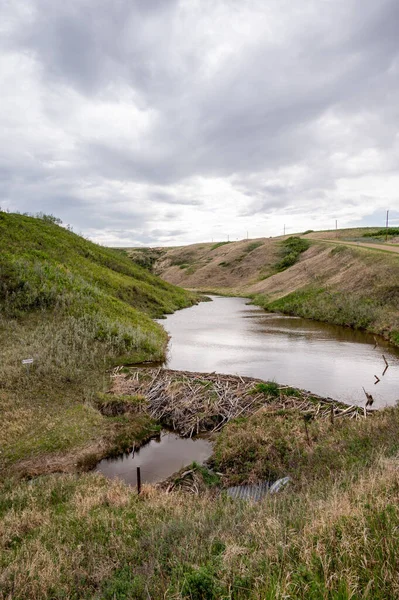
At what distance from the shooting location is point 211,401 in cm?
1477

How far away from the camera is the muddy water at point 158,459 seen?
36.0ft

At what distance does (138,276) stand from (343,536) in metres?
52.9

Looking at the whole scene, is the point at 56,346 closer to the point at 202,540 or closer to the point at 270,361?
the point at 270,361

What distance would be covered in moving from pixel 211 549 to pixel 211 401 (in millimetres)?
9971

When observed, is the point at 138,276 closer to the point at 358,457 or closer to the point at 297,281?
the point at 297,281

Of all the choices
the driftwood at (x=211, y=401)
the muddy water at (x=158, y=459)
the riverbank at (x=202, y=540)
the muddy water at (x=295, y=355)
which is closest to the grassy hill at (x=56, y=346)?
the muddy water at (x=158, y=459)

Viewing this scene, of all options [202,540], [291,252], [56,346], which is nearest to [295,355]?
[56,346]

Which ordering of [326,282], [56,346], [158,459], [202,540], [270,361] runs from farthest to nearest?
1. [326,282]
2. [270,361]
3. [56,346]
4. [158,459]
5. [202,540]

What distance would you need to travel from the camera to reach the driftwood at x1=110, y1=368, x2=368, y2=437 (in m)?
13.6


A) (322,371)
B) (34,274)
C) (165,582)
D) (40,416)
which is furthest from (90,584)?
(34,274)

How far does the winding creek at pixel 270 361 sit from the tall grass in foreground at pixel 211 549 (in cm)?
408

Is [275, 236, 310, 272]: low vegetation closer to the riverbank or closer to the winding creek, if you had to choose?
the winding creek

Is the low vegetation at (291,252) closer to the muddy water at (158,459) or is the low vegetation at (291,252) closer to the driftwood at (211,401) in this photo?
the driftwood at (211,401)

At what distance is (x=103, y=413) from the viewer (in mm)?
14766
